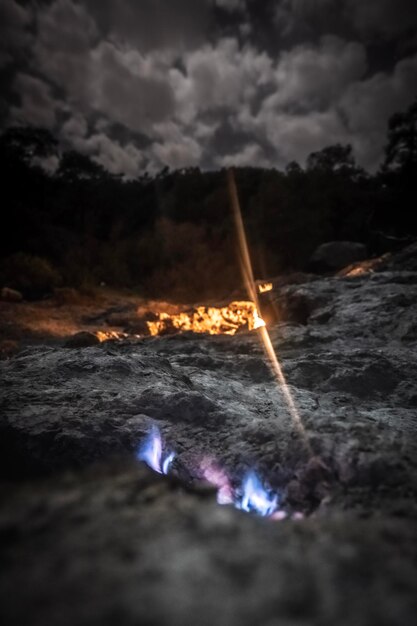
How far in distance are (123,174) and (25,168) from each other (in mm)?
13201

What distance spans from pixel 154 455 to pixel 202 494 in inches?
29.1

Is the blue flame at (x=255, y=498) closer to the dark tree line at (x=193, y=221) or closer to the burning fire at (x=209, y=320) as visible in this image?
the burning fire at (x=209, y=320)

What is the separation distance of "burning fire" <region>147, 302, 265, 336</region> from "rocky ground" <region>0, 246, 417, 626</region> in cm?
370

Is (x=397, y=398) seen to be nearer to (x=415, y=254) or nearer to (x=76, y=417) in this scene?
(x=76, y=417)

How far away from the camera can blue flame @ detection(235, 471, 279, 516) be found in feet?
3.91

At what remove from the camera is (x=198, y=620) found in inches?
19.7

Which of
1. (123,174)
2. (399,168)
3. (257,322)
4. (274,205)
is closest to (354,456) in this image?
(257,322)

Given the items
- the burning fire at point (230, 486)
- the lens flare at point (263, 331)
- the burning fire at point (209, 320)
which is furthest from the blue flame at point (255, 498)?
the burning fire at point (209, 320)

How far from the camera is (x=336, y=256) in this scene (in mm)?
13586

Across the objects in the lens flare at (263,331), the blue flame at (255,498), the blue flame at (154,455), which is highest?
the lens flare at (263,331)

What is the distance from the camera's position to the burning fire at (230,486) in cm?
120

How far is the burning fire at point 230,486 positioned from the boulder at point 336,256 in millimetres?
13097

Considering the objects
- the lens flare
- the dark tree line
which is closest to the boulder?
the dark tree line

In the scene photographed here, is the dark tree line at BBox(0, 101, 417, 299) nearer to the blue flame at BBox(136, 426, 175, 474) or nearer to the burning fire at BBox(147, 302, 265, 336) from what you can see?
the burning fire at BBox(147, 302, 265, 336)
